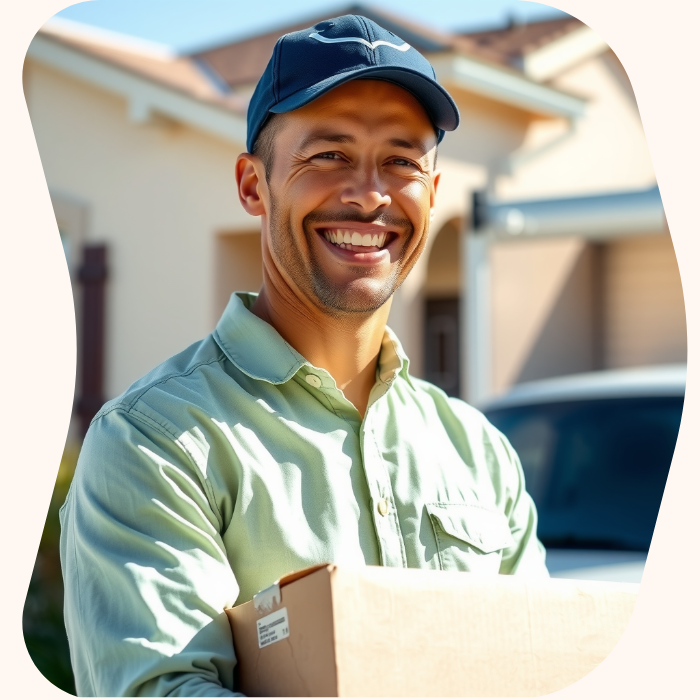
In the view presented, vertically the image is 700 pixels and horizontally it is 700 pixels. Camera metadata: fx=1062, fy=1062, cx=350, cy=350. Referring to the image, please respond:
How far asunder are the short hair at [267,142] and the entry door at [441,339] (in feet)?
16.3

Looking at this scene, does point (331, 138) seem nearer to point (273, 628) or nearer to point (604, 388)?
point (273, 628)

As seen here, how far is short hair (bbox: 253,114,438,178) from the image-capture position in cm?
159

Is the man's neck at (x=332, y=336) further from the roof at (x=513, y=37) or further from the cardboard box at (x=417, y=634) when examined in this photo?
the roof at (x=513, y=37)

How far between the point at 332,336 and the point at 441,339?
5254 mm

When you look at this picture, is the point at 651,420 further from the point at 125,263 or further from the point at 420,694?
the point at 420,694

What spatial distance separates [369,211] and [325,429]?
325 millimetres

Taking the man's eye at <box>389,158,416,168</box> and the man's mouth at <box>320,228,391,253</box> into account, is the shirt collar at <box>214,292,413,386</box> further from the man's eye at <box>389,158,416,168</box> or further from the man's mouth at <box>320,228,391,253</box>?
the man's eye at <box>389,158,416,168</box>

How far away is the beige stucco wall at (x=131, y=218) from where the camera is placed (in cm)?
191

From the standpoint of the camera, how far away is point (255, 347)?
1590 mm

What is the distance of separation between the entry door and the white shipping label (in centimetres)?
537

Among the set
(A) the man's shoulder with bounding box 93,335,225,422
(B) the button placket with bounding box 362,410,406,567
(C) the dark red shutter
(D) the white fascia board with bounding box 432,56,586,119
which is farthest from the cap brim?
(D) the white fascia board with bounding box 432,56,586,119

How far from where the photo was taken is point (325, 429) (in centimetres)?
Answer: 156

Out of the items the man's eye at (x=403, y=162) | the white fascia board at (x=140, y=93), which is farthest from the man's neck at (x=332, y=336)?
the white fascia board at (x=140, y=93)

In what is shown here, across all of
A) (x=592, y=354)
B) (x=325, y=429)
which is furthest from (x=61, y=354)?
(x=592, y=354)
